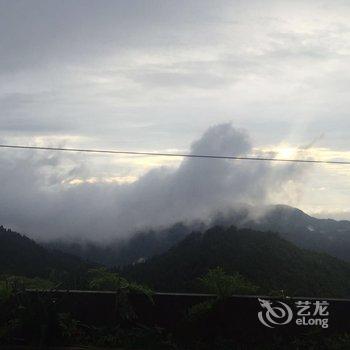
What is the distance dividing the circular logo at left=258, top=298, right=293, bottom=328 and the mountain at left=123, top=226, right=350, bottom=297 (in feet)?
212

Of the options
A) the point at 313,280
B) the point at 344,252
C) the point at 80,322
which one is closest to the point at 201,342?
the point at 80,322

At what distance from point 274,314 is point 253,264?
8820 cm

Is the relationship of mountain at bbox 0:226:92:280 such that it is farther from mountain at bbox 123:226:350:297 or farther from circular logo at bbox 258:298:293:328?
circular logo at bbox 258:298:293:328

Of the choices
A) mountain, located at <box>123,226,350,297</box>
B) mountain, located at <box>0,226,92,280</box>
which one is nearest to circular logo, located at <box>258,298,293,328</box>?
mountain, located at <box>123,226,350,297</box>

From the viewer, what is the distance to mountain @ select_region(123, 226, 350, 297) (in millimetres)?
82312

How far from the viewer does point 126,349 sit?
29.6ft

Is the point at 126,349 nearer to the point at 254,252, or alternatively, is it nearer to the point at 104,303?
the point at 104,303

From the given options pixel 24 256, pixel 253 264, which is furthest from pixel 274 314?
pixel 24 256

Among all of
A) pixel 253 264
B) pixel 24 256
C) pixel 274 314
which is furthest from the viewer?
pixel 24 256

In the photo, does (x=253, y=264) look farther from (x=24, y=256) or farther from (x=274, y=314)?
(x=274, y=314)

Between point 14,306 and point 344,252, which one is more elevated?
point 344,252

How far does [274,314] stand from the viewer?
9.42 metres

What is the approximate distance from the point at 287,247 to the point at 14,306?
349ft

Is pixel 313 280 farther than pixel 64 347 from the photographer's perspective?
Yes
